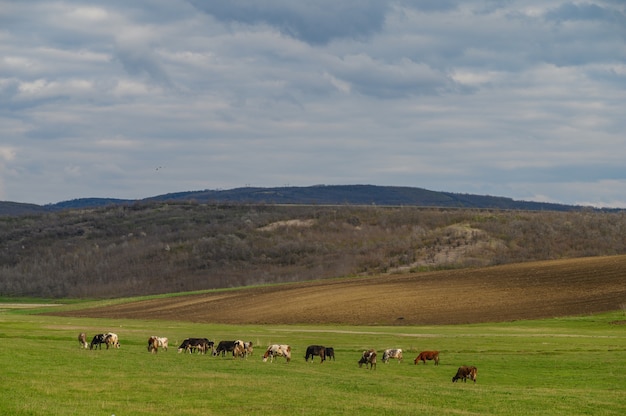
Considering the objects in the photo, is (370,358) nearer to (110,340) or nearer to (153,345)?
(153,345)

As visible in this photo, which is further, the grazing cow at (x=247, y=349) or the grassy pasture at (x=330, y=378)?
the grazing cow at (x=247, y=349)

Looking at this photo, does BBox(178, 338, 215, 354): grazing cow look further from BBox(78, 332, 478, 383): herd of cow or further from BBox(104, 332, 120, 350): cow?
BBox(104, 332, 120, 350): cow

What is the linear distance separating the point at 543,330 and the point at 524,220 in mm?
73645

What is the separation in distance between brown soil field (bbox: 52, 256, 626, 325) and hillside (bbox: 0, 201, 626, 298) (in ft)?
56.2

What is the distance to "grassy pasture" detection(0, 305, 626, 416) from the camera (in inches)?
1051

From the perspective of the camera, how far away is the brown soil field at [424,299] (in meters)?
71.9

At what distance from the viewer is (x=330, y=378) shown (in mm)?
34531

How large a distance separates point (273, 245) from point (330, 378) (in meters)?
106

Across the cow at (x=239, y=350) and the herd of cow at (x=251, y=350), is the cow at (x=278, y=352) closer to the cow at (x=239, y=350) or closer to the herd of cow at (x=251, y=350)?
the herd of cow at (x=251, y=350)

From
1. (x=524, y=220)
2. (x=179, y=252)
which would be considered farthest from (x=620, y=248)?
(x=179, y=252)

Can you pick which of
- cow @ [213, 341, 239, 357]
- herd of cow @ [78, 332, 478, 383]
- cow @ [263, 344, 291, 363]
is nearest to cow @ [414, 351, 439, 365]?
herd of cow @ [78, 332, 478, 383]

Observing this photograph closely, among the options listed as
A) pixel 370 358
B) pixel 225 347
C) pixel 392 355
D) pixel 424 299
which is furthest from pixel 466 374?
pixel 424 299

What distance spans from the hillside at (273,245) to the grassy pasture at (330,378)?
59.2m

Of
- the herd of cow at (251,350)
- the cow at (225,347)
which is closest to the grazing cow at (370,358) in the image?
the herd of cow at (251,350)
